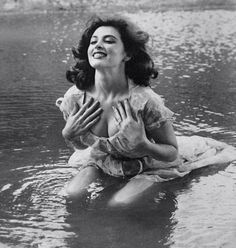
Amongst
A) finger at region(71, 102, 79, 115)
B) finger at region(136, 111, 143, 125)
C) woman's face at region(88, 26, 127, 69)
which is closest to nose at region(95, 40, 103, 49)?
woman's face at region(88, 26, 127, 69)

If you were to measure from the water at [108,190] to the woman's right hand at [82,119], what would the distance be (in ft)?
2.12

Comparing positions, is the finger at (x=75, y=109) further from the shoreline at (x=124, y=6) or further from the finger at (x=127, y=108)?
the shoreline at (x=124, y=6)

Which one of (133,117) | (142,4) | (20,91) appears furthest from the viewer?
(142,4)

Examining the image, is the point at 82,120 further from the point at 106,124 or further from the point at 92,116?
the point at 106,124

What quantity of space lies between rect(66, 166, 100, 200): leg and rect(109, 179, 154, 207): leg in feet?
1.02

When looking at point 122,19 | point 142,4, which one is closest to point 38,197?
point 122,19

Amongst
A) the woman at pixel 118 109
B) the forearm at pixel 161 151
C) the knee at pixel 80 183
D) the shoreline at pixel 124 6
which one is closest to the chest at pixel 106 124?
the woman at pixel 118 109

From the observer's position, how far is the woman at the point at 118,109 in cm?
455

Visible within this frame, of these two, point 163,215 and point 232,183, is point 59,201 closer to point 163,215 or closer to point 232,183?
point 163,215

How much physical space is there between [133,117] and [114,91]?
347 mm

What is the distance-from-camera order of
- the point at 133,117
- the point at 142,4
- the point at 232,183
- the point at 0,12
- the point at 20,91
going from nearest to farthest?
1. the point at 133,117
2. the point at 232,183
3. the point at 20,91
4. the point at 0,12
5. the point at 142,4

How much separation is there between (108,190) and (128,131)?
878 mm

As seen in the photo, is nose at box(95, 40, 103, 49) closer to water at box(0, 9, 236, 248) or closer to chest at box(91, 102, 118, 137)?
chest at box(91, 102, 118, 137)

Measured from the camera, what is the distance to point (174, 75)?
10.4 metres
